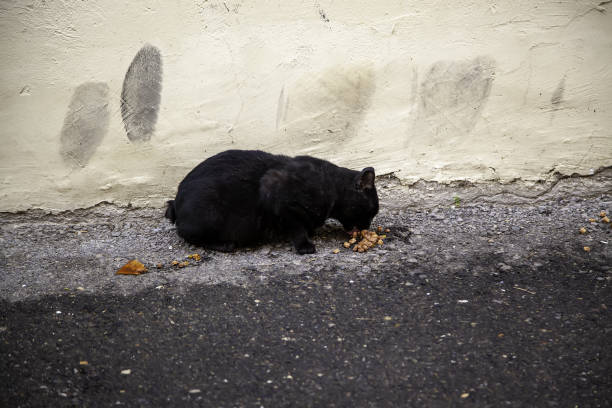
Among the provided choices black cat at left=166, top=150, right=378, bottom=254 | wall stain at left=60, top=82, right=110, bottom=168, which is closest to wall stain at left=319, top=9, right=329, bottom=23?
black cat at left=166, top=150, right=378, bottom=254

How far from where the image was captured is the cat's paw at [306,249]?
12.6ft

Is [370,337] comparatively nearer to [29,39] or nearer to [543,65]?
[543,65]

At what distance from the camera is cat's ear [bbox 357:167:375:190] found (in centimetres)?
395

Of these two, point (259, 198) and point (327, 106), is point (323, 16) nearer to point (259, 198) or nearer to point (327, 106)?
point (327, 106)

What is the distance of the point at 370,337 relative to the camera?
2799mm

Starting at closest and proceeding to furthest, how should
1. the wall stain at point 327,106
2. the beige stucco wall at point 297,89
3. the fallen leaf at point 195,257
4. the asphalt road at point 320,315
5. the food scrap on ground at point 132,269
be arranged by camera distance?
1. the asphalt road at point 320,315
2. the food scrap on ground at point 132,269
3. the fallen leaf at point 195,257
4. the beige stucco wall at point 297,89
5. the wall stain at point 327,106

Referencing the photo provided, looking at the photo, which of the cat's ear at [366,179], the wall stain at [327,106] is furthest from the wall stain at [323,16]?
the cat's ear at [366,179]

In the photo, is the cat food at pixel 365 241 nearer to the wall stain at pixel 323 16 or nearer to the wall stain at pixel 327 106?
the wall stain at pixel 327 106

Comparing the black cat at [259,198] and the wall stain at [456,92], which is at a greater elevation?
the wall stain at [456,92]

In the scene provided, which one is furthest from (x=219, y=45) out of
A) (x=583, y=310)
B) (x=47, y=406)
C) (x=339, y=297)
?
(x=583, y=310)

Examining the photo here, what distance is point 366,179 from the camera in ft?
13.1

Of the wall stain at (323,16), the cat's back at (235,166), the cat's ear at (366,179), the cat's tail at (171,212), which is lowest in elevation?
the cat's tail at (171,212)

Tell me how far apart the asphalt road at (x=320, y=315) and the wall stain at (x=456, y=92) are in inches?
30.3

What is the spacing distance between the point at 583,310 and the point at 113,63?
371cm
